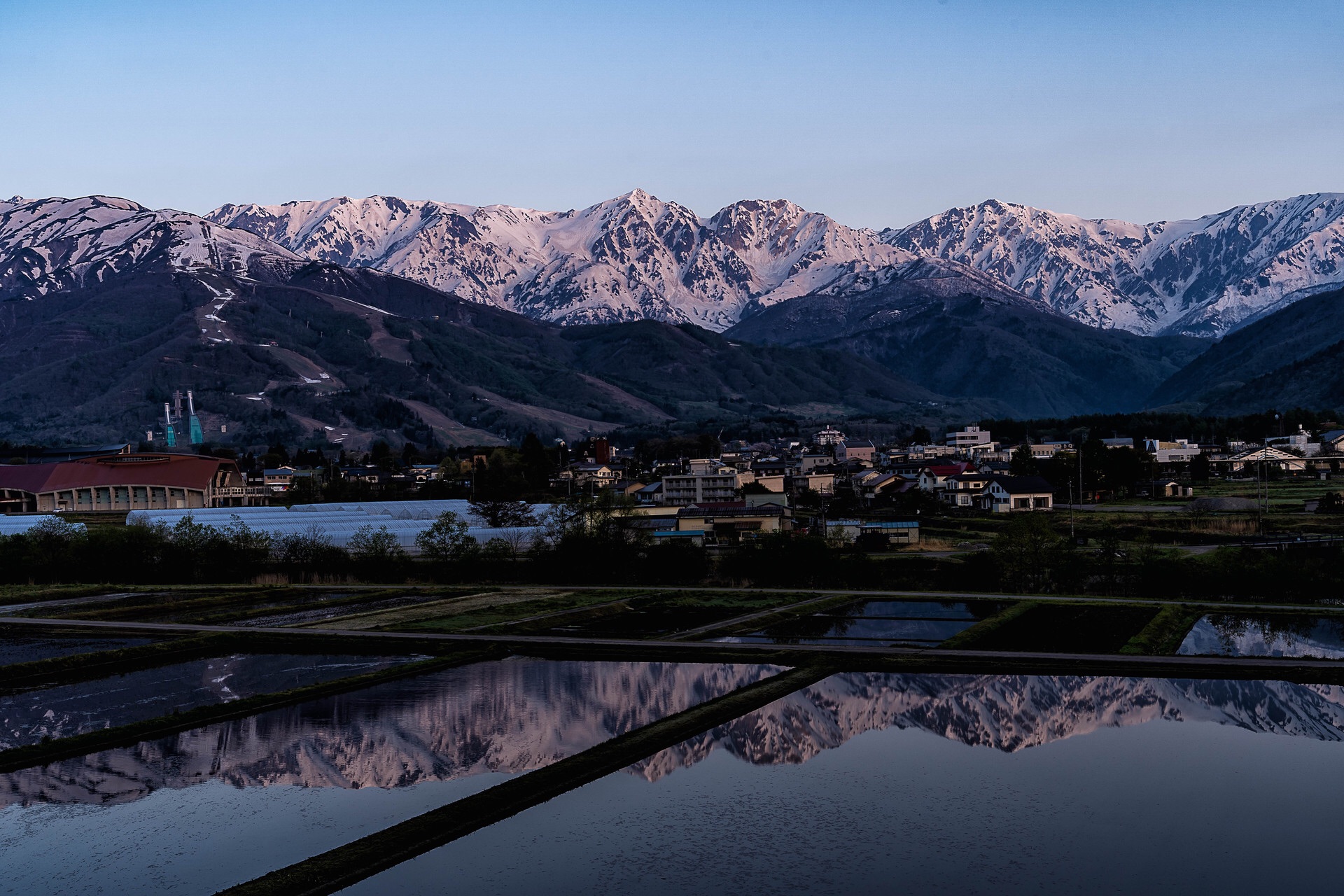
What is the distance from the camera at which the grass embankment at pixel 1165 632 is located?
3106cm

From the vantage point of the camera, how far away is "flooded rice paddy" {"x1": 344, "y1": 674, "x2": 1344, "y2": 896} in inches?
672

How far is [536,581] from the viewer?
5206cm

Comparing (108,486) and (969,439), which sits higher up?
(108,486)

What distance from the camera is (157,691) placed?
2991 cm

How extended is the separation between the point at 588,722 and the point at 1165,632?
1764 cm

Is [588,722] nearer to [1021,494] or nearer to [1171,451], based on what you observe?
[1021,494]

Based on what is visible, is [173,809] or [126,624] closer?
[173,809]

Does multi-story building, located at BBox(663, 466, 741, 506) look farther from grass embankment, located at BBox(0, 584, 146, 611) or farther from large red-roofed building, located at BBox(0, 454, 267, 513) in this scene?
grass embankment, located at BBox(0, 584, 146, 611)

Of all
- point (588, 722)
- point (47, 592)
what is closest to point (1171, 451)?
point (47, 592)

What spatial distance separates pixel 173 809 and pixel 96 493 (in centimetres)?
8412

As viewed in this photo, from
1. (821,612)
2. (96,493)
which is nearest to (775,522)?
(821,612)

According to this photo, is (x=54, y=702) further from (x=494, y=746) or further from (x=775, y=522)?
(x=775, y=522)

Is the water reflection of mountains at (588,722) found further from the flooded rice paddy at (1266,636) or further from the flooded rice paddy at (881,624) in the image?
the flooded rice paddy at (881,624)

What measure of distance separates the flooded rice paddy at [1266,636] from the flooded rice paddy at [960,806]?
4.12m
